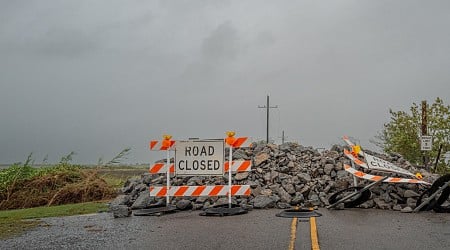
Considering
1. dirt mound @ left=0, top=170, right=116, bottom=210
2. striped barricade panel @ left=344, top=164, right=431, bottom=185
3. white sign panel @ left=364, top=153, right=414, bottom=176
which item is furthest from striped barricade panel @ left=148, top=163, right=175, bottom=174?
dirt mound @ left=0, top=170, right=116, bottom=210

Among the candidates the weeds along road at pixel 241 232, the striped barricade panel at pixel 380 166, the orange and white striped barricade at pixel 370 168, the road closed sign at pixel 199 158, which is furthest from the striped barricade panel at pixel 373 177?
the road closed sign at pixel 199 158

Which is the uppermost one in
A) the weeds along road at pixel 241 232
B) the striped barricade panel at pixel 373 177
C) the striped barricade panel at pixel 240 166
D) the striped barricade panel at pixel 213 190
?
the striped barricade panel at pixel 240 166

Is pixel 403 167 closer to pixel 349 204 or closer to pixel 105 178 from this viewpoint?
pixel 349 204

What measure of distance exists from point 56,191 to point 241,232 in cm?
1271

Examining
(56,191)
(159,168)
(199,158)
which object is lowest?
(56,191)

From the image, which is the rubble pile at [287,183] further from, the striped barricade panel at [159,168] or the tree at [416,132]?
the tree at [416,132]

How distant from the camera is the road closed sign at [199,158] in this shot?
12.7m

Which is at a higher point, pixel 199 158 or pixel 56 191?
pixel 199 158

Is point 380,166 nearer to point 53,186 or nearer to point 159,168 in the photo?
point 159,168

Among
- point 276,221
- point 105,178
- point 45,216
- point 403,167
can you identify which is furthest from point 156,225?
point 105,178

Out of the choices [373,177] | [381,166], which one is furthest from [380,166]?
[373,177]

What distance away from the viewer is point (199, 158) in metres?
12.8

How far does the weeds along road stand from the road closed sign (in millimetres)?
1291

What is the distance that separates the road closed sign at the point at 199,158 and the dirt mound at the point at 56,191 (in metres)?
8.01
